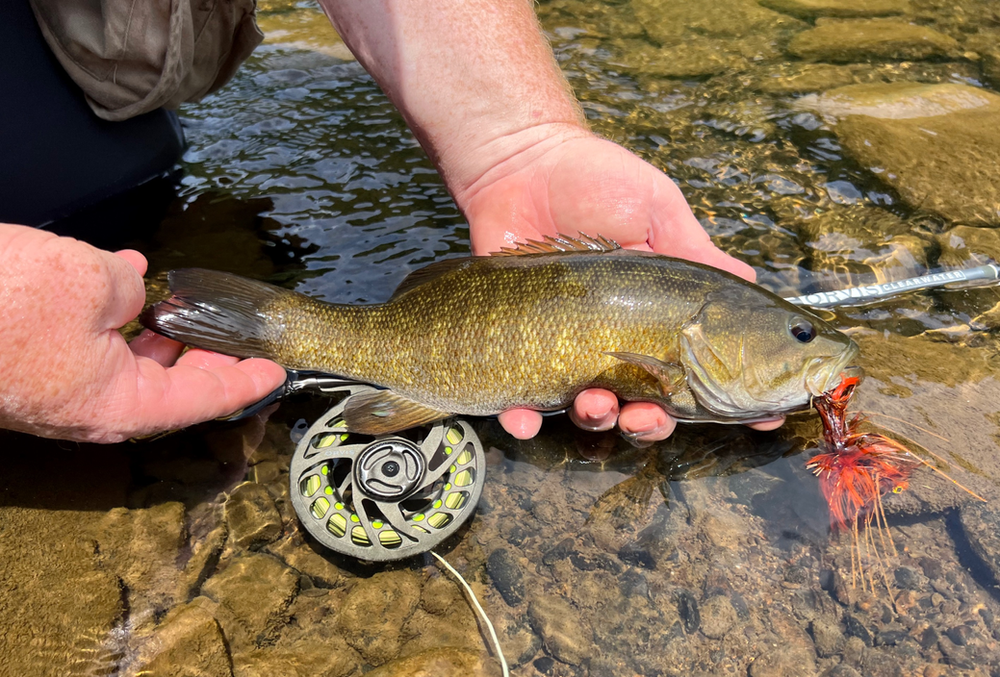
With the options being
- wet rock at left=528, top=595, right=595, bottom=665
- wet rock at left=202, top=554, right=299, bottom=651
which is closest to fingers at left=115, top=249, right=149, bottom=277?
wet rock at left=202, top=554, right=299, bottom=651

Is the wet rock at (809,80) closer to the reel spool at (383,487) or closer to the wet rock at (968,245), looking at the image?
the wet rock at (968,245)

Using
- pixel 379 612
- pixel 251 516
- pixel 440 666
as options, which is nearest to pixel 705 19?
pixel 251 516

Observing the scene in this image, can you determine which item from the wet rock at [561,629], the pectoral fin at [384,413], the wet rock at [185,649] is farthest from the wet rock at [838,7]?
the wet rock at [185,649]

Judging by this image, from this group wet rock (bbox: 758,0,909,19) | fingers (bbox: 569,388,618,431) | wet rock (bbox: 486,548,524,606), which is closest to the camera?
wet rock (bbox: 486,548,524,606)

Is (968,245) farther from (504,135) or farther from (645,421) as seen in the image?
(504,135)

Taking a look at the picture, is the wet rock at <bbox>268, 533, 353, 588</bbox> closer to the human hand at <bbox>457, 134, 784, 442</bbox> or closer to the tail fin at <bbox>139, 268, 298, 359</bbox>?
the tail fin at <bbox>139, 268, 298, 359</bbox>
